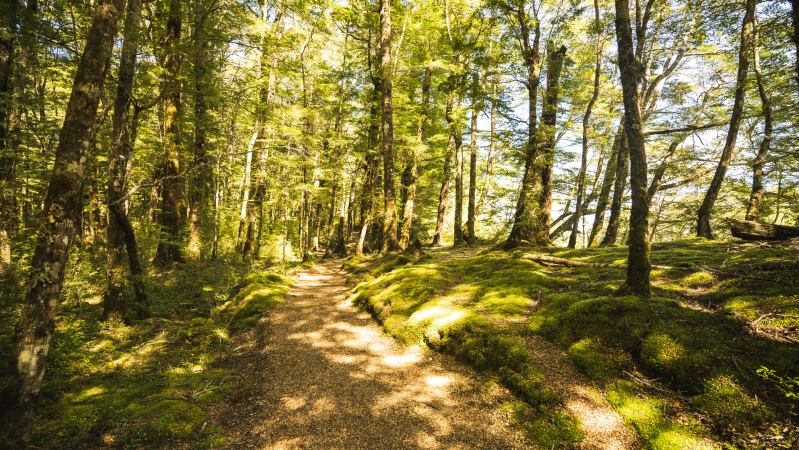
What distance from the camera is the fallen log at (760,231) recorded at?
6809 mm

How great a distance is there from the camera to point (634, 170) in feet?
17.5

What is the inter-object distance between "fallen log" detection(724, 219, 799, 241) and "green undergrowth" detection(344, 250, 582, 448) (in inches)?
194

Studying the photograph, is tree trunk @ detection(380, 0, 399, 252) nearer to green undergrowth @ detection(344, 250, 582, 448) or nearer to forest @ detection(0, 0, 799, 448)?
forest @ detection(0, 0, 799, 448)

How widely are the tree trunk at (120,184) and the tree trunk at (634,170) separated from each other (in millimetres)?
10042

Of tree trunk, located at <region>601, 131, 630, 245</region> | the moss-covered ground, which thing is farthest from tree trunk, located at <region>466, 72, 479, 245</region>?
the moss-covered ground

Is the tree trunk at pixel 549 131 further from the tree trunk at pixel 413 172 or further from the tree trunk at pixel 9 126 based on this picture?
the tree trunk at pixel 9 126

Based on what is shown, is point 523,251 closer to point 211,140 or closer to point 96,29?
point 96,29

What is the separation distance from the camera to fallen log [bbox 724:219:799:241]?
268 inches

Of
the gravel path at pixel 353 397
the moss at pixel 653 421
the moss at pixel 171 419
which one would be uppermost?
the moss at pixel 653 421

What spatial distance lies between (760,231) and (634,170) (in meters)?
5.12

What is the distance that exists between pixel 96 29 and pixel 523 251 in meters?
11.7

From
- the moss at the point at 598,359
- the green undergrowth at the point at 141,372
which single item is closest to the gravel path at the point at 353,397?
the green undergrowth at the point at 141,372

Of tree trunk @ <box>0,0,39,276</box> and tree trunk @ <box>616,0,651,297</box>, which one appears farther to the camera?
tree trunk @ <box>0,0,39,276</box>

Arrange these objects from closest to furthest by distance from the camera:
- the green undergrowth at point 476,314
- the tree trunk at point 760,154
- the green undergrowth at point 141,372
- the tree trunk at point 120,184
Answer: the green undergrowth at point 141,372
the green undergrowth at point 476,314
the tree trunk at point 120,184
the tree trunk at point 760,154
